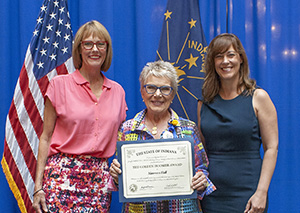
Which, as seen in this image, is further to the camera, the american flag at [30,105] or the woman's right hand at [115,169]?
the american flag at [30,105]

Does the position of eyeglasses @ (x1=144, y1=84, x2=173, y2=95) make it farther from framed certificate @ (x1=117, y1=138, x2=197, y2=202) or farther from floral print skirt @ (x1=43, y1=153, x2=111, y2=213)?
floral print skirt @ (x1=43, y1=153, x2=111, y2=213)

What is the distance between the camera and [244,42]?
3051 millimetres

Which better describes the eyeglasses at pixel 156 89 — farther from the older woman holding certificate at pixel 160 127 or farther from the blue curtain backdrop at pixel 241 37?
the blue curtain backdrop at pixel 241 37

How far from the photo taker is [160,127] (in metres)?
1.81

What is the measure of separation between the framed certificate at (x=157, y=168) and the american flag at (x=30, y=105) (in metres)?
1.36

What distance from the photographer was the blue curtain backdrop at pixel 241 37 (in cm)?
297

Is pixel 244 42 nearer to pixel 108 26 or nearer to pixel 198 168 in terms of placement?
pixel 108 26

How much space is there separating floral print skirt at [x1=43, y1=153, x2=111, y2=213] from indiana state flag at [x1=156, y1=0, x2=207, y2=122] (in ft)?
3.55

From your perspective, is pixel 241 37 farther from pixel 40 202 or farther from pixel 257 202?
pixel 40 202

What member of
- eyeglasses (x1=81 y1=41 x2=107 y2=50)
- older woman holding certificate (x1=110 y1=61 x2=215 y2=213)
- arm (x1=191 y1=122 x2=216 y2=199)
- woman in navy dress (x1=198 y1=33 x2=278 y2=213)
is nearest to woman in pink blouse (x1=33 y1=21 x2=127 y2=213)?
eyeglasses (x1=81 y1=41 x2=107 y2=50)

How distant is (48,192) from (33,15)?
6.00 ft

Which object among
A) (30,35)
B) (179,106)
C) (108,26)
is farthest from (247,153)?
(30,35)

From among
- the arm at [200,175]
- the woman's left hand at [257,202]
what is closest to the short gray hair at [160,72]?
the arm at [200,175]

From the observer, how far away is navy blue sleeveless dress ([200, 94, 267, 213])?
1886 millimetres
